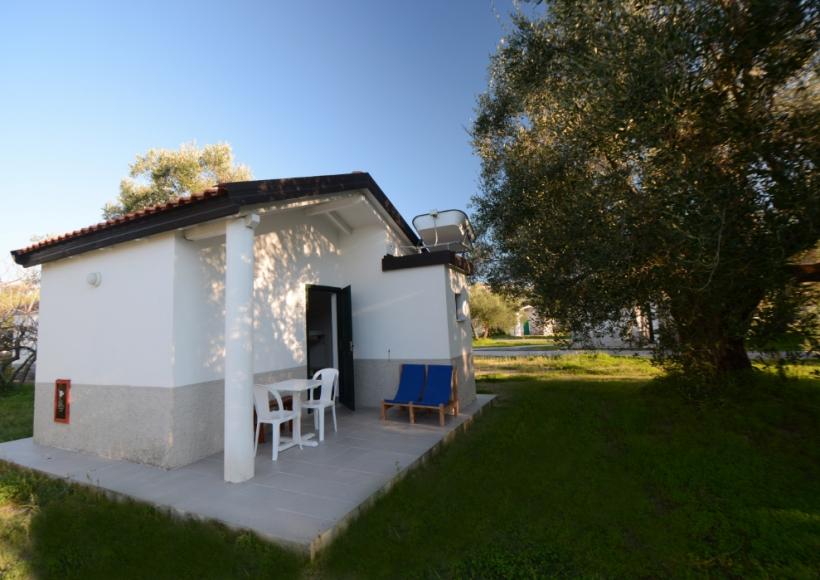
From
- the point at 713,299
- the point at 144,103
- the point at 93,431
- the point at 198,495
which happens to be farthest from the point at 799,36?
the point at 144,103

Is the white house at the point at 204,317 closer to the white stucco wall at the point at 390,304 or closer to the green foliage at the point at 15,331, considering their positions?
the white stucco wall at the point at 390,304

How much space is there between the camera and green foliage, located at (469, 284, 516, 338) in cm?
3894

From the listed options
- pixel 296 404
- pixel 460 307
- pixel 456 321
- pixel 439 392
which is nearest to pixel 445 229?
pixel 460 307

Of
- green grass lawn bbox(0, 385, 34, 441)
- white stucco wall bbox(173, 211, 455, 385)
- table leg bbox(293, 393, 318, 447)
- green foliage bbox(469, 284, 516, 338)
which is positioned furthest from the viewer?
green foliage bbox(469, 284, 516, 338)

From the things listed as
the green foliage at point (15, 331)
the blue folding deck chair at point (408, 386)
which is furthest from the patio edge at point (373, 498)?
the green foliage at point (15, 331)

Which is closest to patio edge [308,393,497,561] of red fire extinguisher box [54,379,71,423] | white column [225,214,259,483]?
white column [225,214,259,483]

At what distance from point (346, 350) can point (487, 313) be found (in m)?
33.4

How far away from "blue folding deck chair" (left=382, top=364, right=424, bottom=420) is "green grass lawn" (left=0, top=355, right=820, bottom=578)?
1522 millimetres

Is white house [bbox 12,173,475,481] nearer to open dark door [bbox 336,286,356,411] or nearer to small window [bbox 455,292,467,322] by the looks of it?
open dark door [bbox 336,286,356,411]

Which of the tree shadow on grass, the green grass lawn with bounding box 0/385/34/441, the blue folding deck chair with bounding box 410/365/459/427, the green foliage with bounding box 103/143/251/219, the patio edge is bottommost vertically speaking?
the tree shadow on grass

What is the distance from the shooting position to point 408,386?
7.79 metres

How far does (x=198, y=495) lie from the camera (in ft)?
13.3

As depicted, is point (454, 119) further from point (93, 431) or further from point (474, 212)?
point (93, 431)

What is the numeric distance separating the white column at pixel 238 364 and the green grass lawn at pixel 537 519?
89 cm
